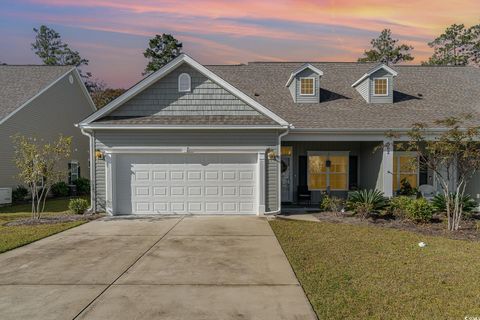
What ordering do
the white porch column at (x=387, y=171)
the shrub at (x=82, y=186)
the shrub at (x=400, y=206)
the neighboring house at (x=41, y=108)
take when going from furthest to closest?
the shrub at (x=82, y=186), the neighboring house at (x=41, y=108), the white porch column at (x=387, y=171), the shrub at (x=400, y=206)

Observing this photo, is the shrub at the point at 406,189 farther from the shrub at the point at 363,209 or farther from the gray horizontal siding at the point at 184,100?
the gray horizontal siding at the point at 184,100

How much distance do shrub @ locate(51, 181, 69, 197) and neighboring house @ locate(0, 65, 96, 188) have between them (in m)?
Answer: 2.03

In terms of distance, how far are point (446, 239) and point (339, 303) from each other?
6.13 m

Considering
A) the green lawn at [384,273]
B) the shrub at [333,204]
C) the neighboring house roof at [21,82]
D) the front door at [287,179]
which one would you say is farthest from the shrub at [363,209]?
the neighboring house roof at [21,82]

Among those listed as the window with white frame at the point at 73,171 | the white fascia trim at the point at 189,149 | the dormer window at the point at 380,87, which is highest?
the dormer window at the point at 380,87

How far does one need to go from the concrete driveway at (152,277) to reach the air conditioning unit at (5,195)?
953cm

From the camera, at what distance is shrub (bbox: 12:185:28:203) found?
18328 millimetres

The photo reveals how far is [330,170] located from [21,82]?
60.3 feet

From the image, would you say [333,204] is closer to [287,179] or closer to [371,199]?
[371,199]

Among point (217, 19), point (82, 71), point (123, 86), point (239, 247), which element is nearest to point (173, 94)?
point (217, 19)

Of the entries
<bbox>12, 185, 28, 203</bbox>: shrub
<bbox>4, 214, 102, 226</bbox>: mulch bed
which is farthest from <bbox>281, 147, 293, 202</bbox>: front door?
<bbox>12, 185, 28, 203</bbox>: shrub

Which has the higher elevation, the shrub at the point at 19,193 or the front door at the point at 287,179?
the front door at the point at 287,179

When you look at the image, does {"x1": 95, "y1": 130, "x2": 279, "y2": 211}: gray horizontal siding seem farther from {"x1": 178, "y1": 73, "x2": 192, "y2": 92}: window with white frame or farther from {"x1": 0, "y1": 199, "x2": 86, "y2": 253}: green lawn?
{"x1": 0, "y1": 199, "x2": 86, "y2": 253}: green lawn

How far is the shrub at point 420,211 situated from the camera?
465 inches
